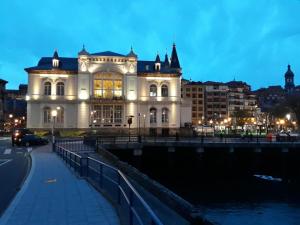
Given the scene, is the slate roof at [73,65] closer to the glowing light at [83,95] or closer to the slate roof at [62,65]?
the slate roof at [62,65]

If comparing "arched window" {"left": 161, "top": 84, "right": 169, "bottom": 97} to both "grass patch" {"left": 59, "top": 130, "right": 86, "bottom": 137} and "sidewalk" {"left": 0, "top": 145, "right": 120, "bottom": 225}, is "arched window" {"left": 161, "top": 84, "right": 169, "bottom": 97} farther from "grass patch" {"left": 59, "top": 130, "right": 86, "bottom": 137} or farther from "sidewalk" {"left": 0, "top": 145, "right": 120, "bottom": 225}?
"sidewalk" {"left": 0, "top": 145, "right": 120, "bottom": 225}

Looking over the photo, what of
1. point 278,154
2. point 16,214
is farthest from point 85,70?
point 16,214

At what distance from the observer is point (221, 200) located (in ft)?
91.5

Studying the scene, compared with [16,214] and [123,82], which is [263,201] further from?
[123,82]

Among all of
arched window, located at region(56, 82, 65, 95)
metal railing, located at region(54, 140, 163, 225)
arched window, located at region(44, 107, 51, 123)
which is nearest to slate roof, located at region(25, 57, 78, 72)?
arched window, located at region(56, 82, 65, 95)

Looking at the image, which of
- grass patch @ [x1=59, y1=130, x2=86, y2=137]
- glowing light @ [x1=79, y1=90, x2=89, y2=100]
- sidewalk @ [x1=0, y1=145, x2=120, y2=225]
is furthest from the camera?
glowing light @ [x1=79, y1=90, x2=89, y2=100]

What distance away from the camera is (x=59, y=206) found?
12.0 meters

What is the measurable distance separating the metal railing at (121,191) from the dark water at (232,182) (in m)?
5.34

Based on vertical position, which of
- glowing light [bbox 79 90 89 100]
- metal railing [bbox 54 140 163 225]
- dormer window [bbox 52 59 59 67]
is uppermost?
dormer window [bbox 52 59 59 67]

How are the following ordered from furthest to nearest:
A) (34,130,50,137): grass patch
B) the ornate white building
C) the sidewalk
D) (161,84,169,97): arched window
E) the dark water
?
1. (161,84,169,97): arched window
2. the ornate white building
3. (34,130,50,137): grass patch
4. the dark water
5. the sidewalk

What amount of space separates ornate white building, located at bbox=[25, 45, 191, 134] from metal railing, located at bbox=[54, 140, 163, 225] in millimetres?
58923

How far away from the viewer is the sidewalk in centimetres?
1013

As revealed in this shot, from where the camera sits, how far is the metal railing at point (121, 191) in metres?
7.46

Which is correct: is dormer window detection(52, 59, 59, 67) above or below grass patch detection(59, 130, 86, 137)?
above
